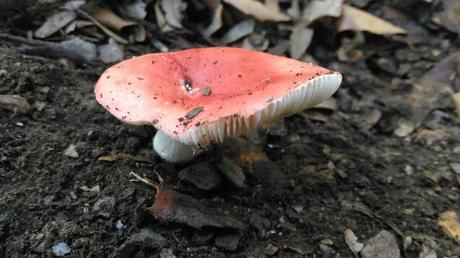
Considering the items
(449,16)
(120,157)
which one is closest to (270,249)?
(120,157)

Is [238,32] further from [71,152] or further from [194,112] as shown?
[194,112]

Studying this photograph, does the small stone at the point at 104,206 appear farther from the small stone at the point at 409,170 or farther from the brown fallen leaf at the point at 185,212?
the small stone at the point at 409,170

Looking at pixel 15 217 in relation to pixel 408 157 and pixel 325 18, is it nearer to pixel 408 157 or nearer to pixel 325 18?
pixel 408 157

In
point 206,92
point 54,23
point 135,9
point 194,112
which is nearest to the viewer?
point 194,112

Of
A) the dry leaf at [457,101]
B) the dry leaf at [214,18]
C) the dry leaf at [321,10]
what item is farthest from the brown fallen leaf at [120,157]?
the dry leaf at [457,101]

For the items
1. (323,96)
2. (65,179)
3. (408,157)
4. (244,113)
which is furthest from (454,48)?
(65,179)

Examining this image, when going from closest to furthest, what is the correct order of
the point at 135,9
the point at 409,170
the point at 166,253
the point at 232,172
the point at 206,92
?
1. the point at 166,253
2. the point at 206,92
3. the point at 232,172
4. the point at 409,170
5. the point at 135,9

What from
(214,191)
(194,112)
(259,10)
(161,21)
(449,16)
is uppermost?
(194,112)
